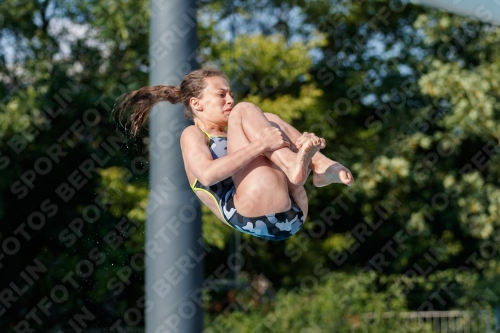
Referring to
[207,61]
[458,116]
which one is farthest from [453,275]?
[207,61]

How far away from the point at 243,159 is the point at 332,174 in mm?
346

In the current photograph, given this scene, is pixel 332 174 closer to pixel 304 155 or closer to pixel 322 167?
pixel 322 167

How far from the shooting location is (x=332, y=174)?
2617 mm

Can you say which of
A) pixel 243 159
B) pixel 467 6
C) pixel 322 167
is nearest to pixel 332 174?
pixel 322 167

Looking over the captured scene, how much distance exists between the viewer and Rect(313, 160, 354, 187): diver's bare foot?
254 cm

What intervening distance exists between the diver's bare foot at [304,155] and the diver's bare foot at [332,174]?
0.15 m

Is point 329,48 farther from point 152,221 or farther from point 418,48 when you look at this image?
point 152,221

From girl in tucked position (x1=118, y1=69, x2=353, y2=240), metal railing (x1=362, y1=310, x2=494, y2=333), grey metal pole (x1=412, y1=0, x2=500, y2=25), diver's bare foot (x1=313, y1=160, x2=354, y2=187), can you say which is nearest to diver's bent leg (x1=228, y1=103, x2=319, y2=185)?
girl in tucked position (x1=118, y1=69, x2=353, y2=240)

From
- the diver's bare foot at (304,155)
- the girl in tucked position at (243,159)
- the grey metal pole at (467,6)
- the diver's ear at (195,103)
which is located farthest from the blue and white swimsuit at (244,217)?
the grey metal pole at (467,6)

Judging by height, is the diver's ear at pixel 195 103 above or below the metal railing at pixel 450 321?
above

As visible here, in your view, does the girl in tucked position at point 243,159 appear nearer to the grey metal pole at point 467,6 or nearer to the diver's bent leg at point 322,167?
the diver's bent leg at point 322,167

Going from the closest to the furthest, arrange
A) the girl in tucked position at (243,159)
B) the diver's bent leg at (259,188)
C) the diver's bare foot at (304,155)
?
the diver's bare foot at (304,155)
the girl in tucked position at (243,159)
the diver's bent leg at (259,188)

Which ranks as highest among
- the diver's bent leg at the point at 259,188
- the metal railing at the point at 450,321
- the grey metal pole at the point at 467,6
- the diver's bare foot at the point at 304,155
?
the diver's bare foot at the point at 304,155

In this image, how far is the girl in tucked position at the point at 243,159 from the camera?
2484 millimetres
